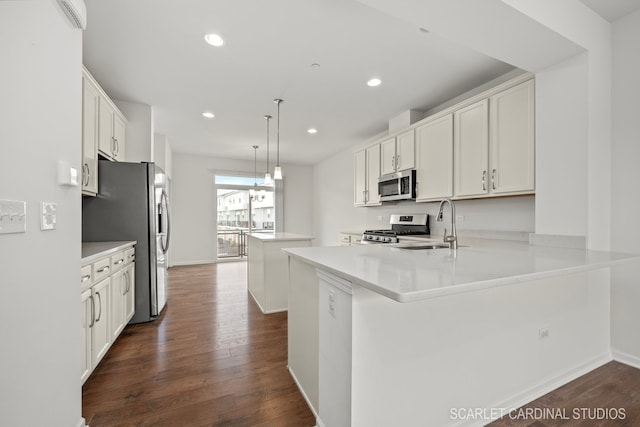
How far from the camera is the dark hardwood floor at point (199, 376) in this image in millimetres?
1579

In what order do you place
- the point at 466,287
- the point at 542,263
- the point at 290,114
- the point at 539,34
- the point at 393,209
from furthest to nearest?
the point at 393,209 → the point at 290,114 → the point at 539,34 → the point at 542,263 → the point at 466,287

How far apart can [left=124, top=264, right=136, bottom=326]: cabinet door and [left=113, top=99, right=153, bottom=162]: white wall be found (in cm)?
155

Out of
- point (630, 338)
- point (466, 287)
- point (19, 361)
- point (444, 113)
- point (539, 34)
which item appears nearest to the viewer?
point (466, 287)

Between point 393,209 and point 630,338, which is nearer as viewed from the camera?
point 630,338

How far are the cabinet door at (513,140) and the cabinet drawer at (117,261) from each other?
3.49 meters

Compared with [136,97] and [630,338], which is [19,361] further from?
[630,338]

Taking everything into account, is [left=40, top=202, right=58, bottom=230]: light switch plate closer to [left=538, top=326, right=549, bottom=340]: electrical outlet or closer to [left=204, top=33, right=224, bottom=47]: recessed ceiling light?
[left=204, top=33, right=224, bottom=47]: recessed ceiling light

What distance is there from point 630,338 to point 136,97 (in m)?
5.42

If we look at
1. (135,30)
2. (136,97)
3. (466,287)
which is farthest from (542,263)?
(136,97)

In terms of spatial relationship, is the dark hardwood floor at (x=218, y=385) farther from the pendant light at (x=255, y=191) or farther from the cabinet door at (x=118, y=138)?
the pendant light at (x=255, y=191)

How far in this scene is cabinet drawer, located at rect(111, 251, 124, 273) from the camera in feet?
7.57

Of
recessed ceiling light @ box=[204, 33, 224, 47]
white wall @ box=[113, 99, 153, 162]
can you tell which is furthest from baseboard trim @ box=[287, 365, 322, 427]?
white wall @ box=[113, 99, 153, 162]

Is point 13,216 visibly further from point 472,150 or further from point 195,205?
point 195,205

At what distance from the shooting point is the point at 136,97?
3.41 meters
